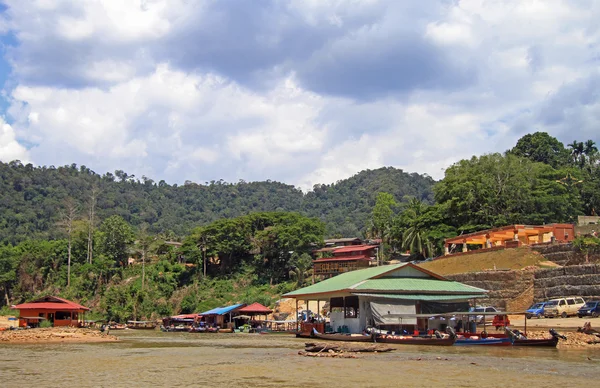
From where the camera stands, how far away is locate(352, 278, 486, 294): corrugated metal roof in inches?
1277

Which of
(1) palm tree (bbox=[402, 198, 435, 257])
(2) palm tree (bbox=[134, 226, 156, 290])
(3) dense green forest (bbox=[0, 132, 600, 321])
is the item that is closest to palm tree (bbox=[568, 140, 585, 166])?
(3) dense green forest (bbox=[0, 132, 600, 321])

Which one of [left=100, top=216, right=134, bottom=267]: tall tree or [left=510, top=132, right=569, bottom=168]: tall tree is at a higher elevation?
[left=510, top=132, right=569, bottom=168]: tall tree

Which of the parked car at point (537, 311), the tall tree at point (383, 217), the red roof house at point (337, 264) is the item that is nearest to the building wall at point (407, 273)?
the parked car at point (537, 311)

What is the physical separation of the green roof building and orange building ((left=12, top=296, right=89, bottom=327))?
26230mm

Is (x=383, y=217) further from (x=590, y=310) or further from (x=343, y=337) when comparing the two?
(x=343, y=337)

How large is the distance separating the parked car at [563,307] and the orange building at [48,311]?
1455 inches

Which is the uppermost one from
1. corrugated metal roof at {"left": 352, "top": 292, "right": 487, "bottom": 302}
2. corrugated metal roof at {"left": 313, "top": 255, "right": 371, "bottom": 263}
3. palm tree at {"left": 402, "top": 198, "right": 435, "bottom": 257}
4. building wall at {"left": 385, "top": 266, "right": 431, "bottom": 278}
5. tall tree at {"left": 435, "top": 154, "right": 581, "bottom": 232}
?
tall tree at {"left": 435, "top": 154, "right": 581, "bottom": 232}

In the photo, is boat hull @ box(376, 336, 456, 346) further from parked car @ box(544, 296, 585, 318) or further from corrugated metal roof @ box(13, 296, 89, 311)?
corrugated metal roof @ box(13, 296, 89, 311)

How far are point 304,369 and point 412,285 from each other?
15646 millimetres

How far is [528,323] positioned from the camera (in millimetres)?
34594

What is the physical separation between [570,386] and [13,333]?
109 ft

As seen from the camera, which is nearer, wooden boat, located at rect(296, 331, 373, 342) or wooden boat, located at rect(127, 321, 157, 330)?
wooden boat, located at rect(296, 331, 373, 342)

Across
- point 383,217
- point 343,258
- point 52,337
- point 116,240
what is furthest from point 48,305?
point 383,217

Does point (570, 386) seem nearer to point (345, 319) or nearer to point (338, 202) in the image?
point (345, 319)
